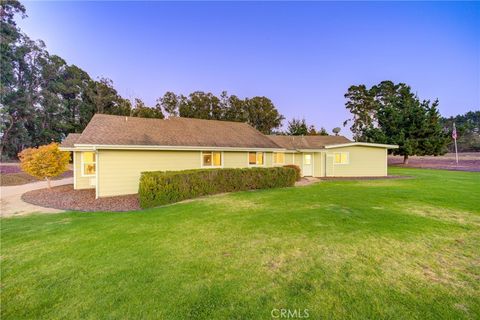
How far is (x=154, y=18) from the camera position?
14.4 meters

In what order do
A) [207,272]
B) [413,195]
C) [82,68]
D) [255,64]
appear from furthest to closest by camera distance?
[82,68] → [255,64] → [413,195] → [207,272]

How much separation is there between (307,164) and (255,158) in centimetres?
647

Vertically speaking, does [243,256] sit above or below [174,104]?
below

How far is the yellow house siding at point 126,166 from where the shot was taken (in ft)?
33.0

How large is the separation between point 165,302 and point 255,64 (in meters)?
22.2

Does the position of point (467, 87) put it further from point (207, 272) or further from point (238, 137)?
point (207, 272)

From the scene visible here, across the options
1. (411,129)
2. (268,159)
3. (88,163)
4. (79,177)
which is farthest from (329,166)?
(79,177)

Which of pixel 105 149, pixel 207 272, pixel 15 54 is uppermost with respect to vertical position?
pixel 15 54

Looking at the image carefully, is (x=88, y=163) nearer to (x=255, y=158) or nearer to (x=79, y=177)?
(x=79, y=177)

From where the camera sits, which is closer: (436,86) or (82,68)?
(436,86)

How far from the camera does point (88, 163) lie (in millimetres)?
11930

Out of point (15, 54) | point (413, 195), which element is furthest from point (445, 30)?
point (15, 54)

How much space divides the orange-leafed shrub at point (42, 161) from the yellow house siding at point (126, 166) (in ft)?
11.6

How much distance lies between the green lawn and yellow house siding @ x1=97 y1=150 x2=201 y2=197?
12.1ft
